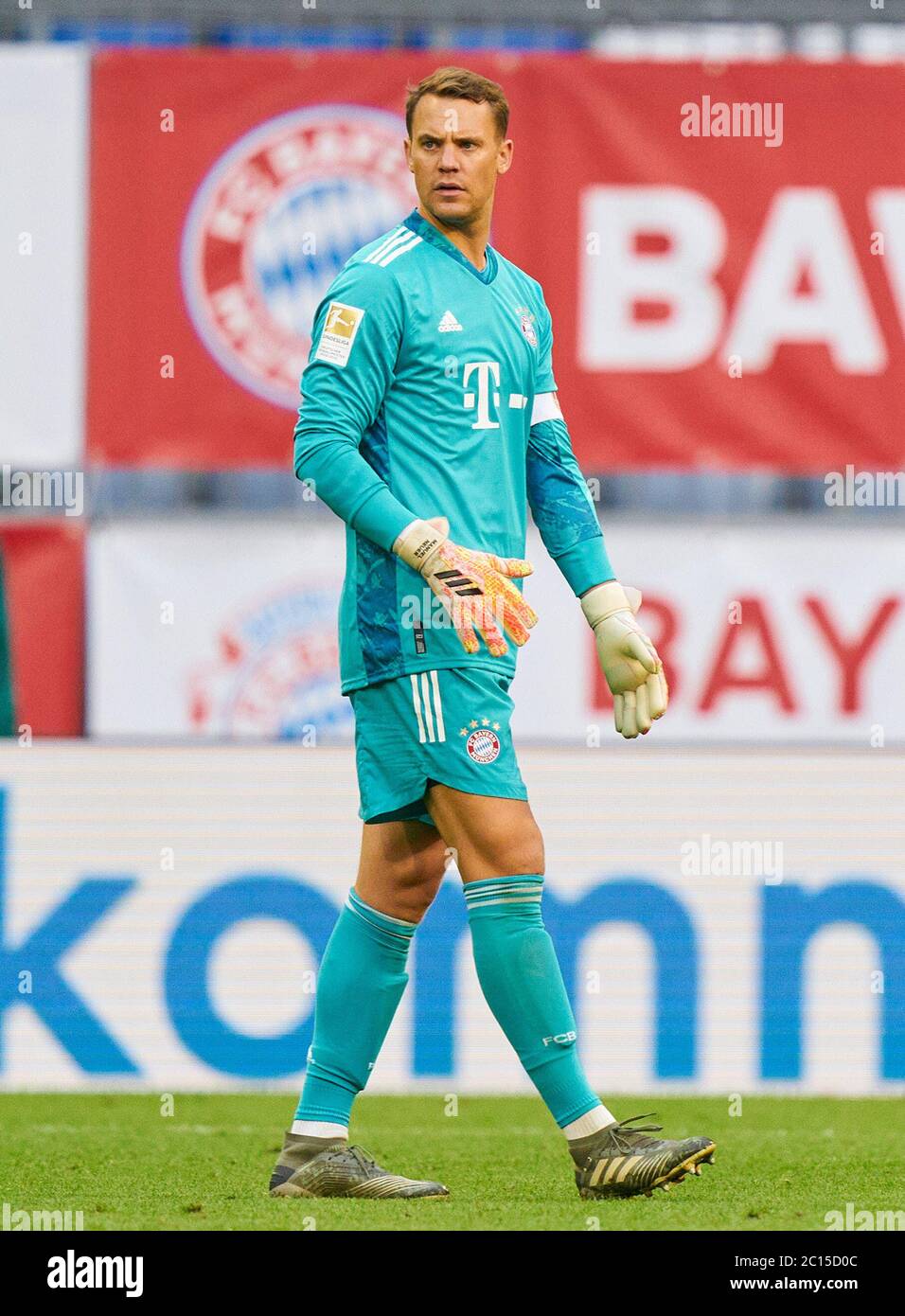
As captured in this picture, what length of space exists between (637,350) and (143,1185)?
15.8 feet

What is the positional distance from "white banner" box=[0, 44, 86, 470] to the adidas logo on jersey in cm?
456

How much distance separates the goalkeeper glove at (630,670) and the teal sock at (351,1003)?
559 mm

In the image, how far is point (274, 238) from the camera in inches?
331

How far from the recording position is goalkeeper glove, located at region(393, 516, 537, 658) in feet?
12.7

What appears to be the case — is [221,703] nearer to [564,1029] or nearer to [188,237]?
[188,237]

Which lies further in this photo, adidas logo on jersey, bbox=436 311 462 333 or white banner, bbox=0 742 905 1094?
white banner, bbox=0 742 905 1094

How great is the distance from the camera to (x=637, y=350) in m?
8.50
